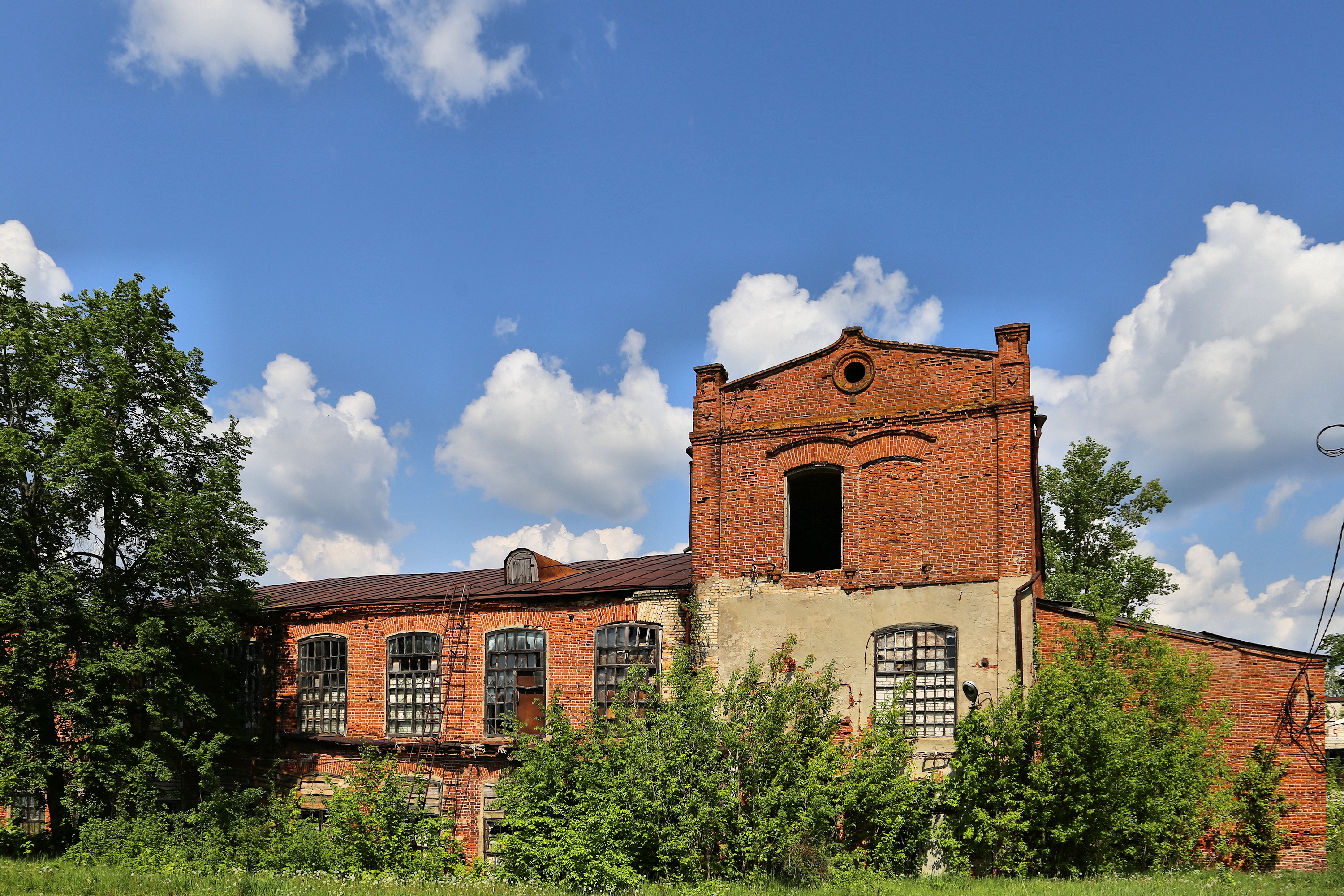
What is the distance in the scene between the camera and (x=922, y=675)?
15844 mm

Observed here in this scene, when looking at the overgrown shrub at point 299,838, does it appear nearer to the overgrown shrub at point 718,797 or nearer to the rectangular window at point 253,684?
the overgrown shrub at point 718,797

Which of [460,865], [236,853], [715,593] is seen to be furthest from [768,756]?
[236,853]

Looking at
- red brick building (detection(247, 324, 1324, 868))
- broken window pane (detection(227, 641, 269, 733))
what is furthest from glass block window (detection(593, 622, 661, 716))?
broken window pane (detection(227, 641, 269, 733))

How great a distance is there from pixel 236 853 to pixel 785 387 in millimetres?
13849

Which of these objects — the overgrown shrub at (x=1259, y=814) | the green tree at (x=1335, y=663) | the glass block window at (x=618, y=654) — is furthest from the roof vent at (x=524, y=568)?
the green tree at (x=1335, y=663)

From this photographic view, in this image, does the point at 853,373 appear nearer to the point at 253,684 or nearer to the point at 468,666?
the point at 468,666

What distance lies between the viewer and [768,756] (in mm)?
15195

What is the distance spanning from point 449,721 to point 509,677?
1.66 metres

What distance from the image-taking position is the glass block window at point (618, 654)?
18.2 metres

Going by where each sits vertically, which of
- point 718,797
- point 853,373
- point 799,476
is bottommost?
point 718,797

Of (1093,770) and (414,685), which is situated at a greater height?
(414,685)

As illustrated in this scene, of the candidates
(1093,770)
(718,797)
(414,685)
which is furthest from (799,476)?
(414,685)

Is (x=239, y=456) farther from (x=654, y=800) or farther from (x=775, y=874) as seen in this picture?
(x=775, y=874)

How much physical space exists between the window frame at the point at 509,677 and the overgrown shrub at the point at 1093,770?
8515 mm
